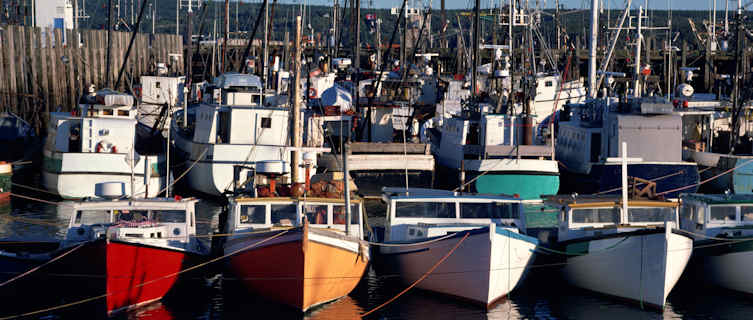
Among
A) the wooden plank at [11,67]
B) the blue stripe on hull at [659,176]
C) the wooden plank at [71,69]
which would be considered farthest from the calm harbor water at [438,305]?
the wooden plank at [71,69]

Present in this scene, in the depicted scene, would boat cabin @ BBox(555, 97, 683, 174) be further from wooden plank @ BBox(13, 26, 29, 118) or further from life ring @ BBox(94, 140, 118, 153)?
wooden plank @ BBox(13, 26, 29, 118)

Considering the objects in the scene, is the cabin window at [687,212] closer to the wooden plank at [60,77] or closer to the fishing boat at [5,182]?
the fishing boat at [5,182]

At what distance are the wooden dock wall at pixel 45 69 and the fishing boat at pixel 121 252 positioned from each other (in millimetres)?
27462

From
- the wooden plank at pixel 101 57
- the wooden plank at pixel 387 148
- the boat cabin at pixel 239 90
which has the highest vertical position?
the wooden plank at pixel 101 57

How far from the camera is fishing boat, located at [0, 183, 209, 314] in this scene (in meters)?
26.2

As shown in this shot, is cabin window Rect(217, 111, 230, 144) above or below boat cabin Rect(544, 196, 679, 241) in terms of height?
above

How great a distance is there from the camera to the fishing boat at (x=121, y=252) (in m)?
26.2

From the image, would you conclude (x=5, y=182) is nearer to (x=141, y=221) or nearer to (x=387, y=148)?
(x=387, y=148)

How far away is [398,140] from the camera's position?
54.2 meters

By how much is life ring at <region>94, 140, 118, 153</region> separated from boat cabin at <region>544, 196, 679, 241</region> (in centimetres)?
2269

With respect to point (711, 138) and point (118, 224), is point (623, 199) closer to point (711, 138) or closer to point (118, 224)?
point (118, 224)

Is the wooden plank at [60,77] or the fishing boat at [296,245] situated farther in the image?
the wooden plank at [60,77]

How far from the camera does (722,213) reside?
2967cm

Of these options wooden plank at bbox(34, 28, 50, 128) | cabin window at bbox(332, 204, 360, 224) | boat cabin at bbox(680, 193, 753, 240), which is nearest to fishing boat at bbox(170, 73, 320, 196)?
cabin window at bbox(332, 204, 360, 224)
